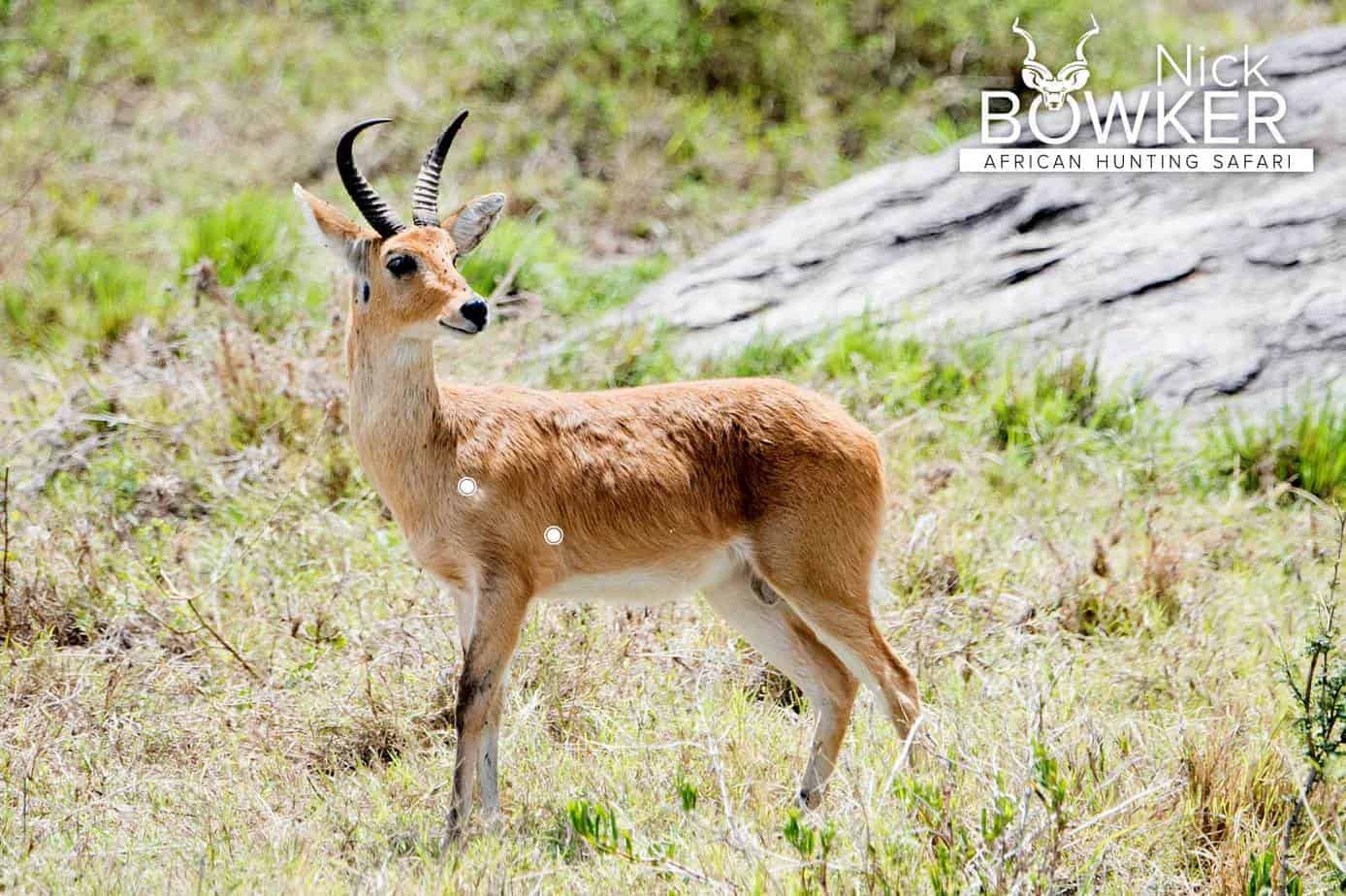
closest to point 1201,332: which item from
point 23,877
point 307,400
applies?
point 307,400

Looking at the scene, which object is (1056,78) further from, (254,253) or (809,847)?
(809,847)

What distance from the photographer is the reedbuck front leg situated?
4.66m

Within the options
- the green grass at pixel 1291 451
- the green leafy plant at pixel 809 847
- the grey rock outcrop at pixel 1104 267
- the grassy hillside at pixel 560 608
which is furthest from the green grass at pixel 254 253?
the green leafy plant at pixel 809 847

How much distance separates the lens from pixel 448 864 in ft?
14.2

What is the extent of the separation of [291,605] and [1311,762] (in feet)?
12.3

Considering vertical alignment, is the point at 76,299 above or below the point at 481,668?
above

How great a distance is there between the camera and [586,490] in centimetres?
495

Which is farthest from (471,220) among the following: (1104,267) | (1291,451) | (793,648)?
(1104,267)

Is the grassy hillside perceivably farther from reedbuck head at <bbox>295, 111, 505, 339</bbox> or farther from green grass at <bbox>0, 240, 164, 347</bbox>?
reedbuck head at <bbox>295, 111, 505, 339</bbox>

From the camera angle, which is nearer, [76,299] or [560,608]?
[560,608]

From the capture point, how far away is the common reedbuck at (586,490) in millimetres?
4695

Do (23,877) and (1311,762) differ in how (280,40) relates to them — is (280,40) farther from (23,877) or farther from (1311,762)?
(1311,762)

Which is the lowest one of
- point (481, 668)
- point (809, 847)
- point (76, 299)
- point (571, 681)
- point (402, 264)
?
point (571, 681)

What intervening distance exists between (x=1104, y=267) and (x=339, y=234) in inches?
216
